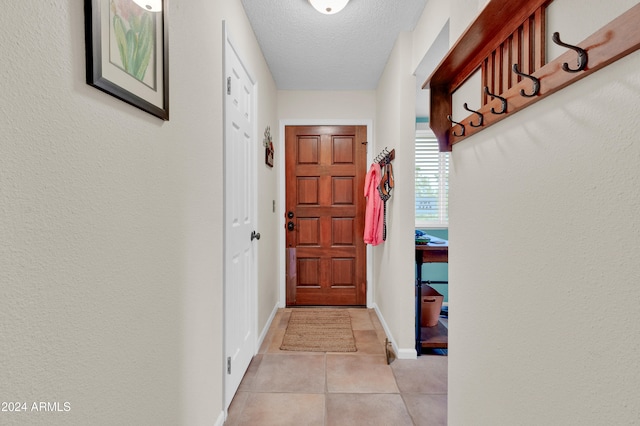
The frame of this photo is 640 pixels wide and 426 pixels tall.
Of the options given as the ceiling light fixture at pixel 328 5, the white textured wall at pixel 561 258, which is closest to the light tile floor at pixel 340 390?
the white textured wall at pixel 561 258

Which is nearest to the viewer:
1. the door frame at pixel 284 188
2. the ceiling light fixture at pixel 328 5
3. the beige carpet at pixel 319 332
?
the ceiling light fixture at pixel 328 5

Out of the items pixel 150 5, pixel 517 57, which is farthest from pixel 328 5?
pixel 517 57

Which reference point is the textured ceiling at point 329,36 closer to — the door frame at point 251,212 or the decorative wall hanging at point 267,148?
the door frame at point 251,212

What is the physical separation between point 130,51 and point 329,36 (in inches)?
80.0

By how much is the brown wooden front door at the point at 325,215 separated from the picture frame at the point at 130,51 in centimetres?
269

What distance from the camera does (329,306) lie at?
3756 mm

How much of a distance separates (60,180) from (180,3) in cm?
91

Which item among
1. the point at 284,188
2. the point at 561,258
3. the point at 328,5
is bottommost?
the point at 561,258

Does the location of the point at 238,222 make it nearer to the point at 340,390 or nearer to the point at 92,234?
the point at 340,390

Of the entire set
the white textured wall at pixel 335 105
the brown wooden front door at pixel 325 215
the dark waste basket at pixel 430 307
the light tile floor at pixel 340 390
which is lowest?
the light tile floor at pixel 340 390

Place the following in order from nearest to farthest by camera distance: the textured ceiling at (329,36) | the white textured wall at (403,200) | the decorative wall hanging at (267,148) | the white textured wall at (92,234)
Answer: the white textured wall at (92,234) → the textured ceiling at (329,36) → the white textured wall at (403,200) → the decorative wall hanging at (267,148)

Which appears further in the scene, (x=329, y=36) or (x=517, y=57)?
(x=329, y=36)

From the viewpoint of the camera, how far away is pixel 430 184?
13.3ft

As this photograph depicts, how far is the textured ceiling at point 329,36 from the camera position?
2211mm
